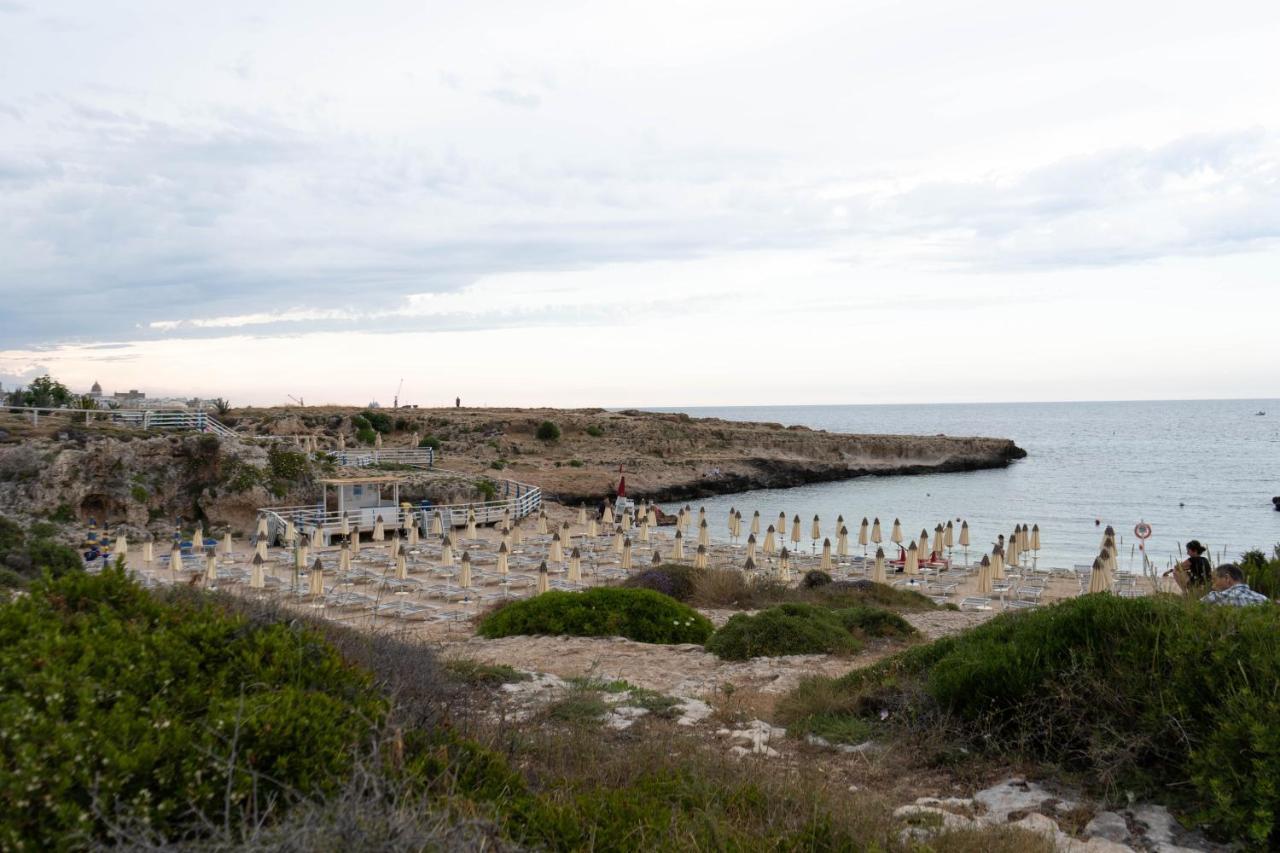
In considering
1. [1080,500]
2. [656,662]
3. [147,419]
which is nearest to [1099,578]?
[656,662]

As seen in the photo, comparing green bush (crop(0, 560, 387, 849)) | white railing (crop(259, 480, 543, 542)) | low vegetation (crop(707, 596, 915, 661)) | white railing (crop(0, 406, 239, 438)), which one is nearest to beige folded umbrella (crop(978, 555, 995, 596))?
low vegetation (crop(707, 596, 915, 661))

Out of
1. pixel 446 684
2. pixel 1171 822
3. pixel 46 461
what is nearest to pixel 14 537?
pixel 46 461

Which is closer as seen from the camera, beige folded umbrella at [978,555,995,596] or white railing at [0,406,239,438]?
beige folded umbrella at [978,555,995,596]

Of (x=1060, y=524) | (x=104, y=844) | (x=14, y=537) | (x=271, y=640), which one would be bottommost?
(x=1060, y=524)

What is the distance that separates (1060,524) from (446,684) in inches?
1490

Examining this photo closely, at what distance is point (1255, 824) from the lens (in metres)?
3.77

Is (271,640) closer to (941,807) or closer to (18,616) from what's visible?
(18,616)

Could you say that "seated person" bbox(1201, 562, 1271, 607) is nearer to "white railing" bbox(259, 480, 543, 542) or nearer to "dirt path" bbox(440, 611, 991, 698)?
"dirt path" bbox(440, 611, 991, 698)

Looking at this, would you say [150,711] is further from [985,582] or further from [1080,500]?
[1080,500]

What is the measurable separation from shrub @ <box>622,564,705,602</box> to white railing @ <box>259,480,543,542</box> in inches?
419

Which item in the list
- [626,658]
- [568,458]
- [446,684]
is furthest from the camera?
[568,458]

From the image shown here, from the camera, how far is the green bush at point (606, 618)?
10.9 m

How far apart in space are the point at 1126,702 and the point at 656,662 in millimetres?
5155

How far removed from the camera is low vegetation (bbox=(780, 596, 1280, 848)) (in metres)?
4.15
